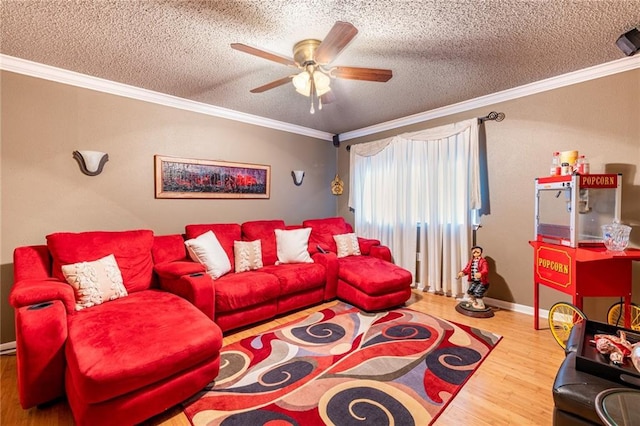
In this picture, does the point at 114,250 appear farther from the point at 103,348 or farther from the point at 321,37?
the point at 321,37

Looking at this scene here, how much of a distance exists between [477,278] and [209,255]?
290 centimetres

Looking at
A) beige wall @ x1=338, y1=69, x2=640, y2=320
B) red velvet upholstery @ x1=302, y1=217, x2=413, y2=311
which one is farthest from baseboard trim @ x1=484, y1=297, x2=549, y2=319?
red velvet upholstery @ x1=302, y1=217, x2=413, y2=311

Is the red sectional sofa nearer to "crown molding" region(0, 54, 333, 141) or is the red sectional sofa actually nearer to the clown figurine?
the clown figurine

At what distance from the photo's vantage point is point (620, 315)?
2.37 metres

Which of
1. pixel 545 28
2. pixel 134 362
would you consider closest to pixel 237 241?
pixel 134 362

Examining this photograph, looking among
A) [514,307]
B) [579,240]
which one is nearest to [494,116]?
[579,240]

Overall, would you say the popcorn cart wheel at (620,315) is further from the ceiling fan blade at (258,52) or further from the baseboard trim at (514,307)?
the ceiling fan blade at (258,52)

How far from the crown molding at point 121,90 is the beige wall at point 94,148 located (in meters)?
0.06

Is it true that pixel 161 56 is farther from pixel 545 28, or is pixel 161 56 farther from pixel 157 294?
pixel 545 28

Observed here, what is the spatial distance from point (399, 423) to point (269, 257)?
7.69ft

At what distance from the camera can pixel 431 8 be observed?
1791 millimetres

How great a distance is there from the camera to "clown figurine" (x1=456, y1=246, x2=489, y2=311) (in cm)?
312

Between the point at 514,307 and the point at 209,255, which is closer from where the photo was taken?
the point at 209,255

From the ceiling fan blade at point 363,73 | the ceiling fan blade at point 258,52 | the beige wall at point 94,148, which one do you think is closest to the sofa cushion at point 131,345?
the beige wall at point 94,148
